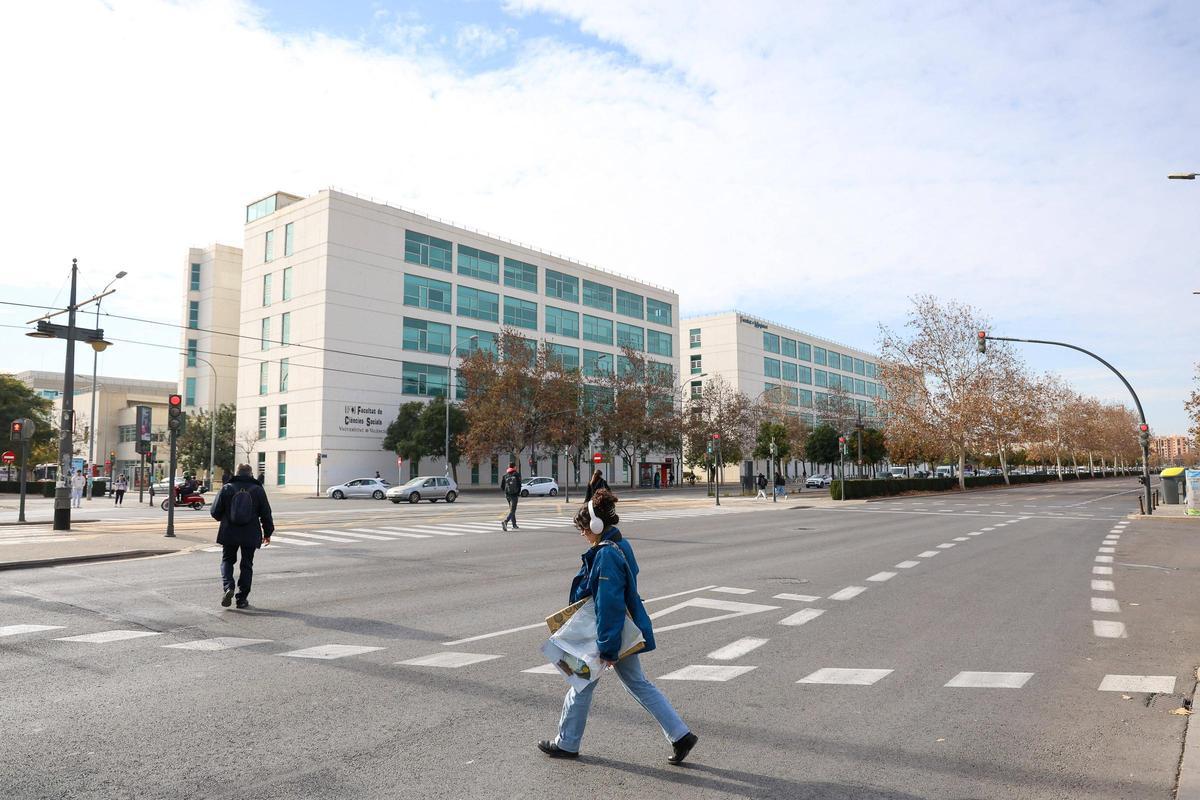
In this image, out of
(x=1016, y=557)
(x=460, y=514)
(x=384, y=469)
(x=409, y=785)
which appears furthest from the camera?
(x=384, y=469)

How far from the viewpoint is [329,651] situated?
24.5ft

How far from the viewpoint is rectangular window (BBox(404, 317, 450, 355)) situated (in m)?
66.2

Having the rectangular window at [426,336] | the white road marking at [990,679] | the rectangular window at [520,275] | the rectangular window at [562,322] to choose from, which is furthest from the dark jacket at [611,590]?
the rectangular window at [562,322]

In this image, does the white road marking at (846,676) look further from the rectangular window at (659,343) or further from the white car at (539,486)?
the rectangular window at (659,343)

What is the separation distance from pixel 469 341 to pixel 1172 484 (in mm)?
50349

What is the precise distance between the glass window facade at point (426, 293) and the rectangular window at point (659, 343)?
28.2 m

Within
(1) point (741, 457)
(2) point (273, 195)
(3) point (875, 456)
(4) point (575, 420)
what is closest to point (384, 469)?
(4) point (575, 420)

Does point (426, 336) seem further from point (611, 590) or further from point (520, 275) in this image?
point (611, 590)

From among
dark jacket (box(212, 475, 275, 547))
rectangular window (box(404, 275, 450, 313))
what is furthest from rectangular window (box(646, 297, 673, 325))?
dark jacket (box(212, 475, 275, 547))

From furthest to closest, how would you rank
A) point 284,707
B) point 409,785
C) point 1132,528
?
1. point 1132,528
2. point 284,707
3. point 409,785

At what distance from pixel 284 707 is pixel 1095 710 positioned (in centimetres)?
552

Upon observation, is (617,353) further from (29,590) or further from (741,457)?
(29,590)

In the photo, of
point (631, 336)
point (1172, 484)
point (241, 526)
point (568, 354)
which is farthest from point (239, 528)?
point (631, 336)

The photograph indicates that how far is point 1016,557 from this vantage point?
15914 mm
